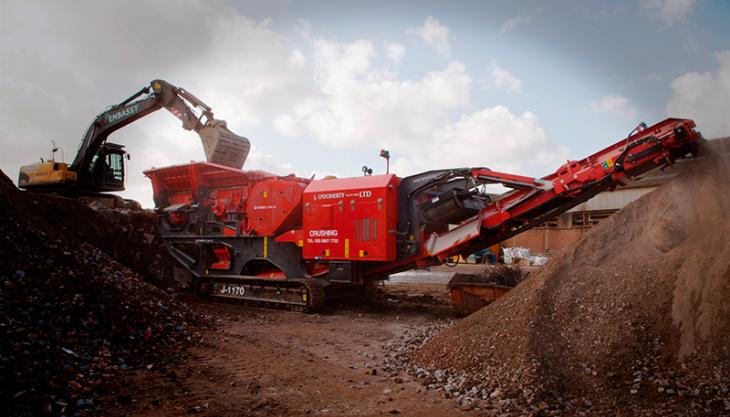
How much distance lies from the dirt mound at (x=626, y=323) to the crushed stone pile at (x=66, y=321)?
329cm

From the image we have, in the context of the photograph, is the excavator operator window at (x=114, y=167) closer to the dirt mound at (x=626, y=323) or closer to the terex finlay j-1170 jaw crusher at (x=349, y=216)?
the terex finlay j-1170 jaw crusher at (x=349, y=216)

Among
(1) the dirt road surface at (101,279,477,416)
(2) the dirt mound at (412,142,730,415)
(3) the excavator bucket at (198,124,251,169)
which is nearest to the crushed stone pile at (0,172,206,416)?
(1) the dirt road surface at (101,279,477,416)

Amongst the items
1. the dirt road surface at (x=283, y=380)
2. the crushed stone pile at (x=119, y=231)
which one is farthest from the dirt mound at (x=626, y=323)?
the crushed stone pile at (x=119, y=231)

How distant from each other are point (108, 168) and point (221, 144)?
4.50 meters

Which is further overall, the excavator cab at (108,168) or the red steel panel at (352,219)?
the excavator cab at (108,168)

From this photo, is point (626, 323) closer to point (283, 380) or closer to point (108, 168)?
point (283, 380)

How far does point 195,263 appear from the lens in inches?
452

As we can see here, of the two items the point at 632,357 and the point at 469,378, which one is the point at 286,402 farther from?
the point at 632,357

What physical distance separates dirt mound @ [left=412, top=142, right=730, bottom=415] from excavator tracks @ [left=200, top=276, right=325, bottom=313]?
393 cm

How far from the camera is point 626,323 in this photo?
4.59 m

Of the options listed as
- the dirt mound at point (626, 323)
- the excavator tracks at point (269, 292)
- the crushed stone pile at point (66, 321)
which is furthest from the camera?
the excavator tracks at point (269, 292)

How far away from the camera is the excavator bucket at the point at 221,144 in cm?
1270

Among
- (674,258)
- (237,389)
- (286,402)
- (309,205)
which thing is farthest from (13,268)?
(674,258)

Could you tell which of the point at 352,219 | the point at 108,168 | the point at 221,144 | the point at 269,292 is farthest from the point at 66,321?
the point at 108,168
